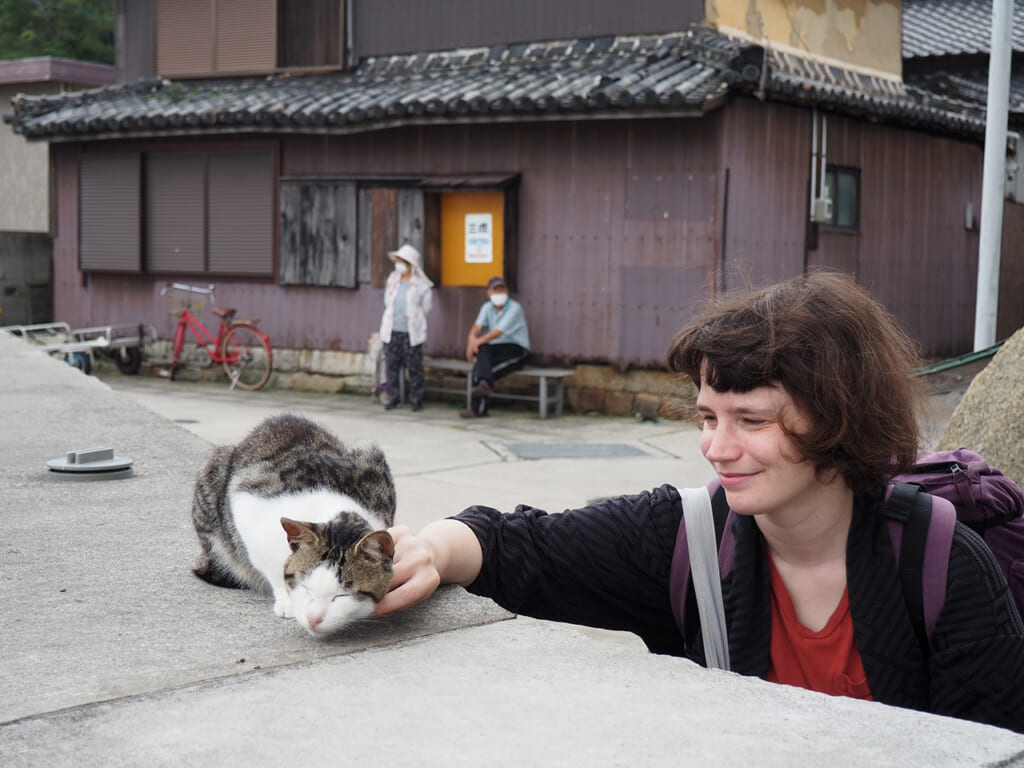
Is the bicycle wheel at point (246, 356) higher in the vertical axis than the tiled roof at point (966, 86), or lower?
lower

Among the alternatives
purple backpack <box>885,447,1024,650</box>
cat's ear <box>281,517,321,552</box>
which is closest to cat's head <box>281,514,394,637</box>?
cat's ear <box>281,517,321,552</box>

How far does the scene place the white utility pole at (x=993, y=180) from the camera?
10.7 metres

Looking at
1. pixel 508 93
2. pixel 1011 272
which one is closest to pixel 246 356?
pixel 508 93

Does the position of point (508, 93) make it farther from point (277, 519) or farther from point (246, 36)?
point (277, 519)

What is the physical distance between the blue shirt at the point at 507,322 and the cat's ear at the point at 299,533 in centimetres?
996

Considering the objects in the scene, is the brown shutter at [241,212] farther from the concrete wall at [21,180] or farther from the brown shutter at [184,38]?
the concrete wall at [21,180]

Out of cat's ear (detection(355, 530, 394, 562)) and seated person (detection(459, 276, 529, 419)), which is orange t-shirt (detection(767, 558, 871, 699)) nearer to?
cat's ear (detection(355, 530, 394, 562))

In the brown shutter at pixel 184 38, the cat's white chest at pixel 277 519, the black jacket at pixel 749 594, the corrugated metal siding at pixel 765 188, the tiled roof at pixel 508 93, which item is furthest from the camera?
the brown shutter at pixel 184 38

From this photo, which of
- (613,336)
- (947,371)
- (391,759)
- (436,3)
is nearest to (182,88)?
(436,3)

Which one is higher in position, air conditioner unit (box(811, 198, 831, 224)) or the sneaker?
air conditioner unit (box(811, 198, 831, 224))

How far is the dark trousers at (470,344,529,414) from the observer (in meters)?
12.6

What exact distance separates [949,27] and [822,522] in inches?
763

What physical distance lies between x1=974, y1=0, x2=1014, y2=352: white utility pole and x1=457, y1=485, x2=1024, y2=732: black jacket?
8.77 metres

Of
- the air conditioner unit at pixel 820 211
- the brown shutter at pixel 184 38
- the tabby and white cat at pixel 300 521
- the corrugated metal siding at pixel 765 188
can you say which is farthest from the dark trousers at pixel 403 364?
the tabby and white cat at pixel 300 521
